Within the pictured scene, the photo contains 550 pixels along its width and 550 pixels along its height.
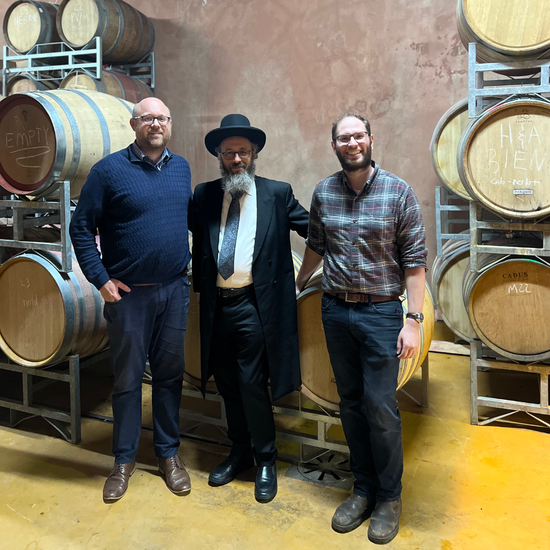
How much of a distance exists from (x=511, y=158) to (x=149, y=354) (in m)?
2.50

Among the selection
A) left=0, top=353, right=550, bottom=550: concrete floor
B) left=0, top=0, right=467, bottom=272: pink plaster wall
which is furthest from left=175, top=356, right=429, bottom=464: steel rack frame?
left=0, top=0, right=467, bottom=272: pink plaster wall

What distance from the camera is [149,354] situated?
117 inches

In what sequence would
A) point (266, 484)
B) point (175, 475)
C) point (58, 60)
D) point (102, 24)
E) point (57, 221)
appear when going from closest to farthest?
point (266, 484) → point (175, 475) → point (57, 221) → point (102, 24) → point (58, 60)

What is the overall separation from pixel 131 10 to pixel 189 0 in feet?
2.48

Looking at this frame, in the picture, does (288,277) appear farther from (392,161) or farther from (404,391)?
(392,161)

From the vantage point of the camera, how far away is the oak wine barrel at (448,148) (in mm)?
4668

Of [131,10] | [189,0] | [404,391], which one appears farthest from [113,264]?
[189,0]

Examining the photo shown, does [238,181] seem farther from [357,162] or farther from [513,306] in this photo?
[513,306]

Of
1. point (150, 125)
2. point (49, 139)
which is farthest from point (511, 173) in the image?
point (49, 139)

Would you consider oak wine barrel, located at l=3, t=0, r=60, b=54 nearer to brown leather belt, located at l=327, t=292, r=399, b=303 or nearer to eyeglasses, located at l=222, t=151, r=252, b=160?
eyeglasses, located at l=222, t=151, r=252, b=160

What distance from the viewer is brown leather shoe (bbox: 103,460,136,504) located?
280 centimetres

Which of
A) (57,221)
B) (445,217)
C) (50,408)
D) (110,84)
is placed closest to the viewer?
(57,221)

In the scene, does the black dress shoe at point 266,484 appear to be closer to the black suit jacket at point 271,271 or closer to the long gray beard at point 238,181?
the black suit jacket at point 271,271

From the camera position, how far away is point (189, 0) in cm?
640
